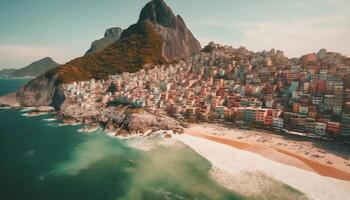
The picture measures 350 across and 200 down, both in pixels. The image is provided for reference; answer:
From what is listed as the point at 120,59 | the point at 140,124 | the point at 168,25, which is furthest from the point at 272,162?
the point at 168,25

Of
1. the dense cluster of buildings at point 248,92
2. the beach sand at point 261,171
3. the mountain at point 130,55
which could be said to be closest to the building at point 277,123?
the dense cluster of buildings at point 248,92

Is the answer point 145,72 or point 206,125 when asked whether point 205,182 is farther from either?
point 145,72

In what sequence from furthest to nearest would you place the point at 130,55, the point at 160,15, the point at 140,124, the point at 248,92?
the point at 160,15 < the point at 130,55 < the point at 248,92 < the point at 140,124

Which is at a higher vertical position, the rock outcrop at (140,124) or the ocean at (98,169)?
the rock outcrop at (140,124)

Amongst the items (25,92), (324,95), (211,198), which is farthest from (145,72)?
(211,198)

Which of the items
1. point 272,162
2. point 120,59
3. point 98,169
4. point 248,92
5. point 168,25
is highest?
point 168,25

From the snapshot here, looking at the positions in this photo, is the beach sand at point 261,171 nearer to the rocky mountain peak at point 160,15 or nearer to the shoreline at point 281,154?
the shoreline at point 281,154

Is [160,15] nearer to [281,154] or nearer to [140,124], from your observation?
[140,124]
